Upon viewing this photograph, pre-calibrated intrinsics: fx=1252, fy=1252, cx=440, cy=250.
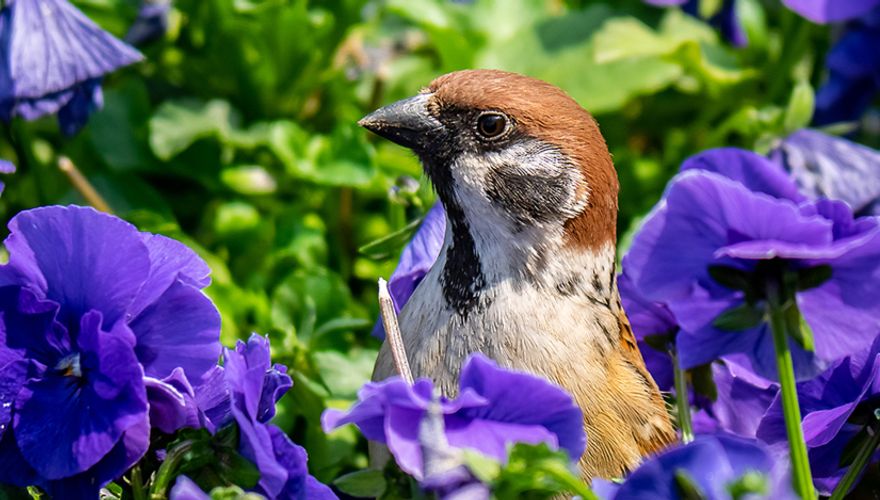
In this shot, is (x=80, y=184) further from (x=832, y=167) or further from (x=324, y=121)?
(x=832, y=167)

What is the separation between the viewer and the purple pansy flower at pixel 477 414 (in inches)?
41.9

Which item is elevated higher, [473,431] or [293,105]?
[473,431]

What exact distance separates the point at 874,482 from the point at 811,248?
449 millimetres

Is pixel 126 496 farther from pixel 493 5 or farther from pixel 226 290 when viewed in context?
pixel 493 5

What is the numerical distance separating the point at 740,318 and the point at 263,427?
1.63 feet

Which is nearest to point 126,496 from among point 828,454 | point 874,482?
point 828,454

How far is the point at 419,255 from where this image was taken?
174 cm

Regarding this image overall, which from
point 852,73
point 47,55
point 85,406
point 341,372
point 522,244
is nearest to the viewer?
point 85,406

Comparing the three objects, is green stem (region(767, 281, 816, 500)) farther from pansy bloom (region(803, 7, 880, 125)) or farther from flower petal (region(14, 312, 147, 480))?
pansy bloom (region(803, 7, 880, 125))

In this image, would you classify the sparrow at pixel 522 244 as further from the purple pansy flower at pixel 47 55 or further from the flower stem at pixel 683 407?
the purple pansy flower at pixel 47 55

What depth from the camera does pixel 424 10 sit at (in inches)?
99.9

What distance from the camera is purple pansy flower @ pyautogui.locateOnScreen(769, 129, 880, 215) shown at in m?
2.17

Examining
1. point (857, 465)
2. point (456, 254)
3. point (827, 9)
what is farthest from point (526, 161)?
point (827, 9)

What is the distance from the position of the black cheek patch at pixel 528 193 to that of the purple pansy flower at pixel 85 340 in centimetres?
A: 53
